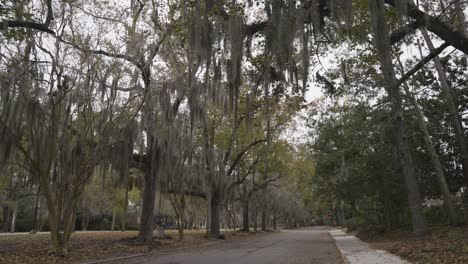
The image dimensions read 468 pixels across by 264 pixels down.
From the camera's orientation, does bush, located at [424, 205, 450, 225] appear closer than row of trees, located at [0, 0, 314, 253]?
No

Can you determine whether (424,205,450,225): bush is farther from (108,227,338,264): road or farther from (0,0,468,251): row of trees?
(108,227,338,264): road

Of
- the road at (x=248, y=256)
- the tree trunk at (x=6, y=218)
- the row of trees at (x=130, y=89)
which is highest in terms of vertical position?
the row of trees at (x=130, y=89)

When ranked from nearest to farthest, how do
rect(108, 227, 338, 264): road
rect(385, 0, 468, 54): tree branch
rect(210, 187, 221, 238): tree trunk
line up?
1. rect(385, 0, 468, 54): tree branch
2. rect(108, 227, 338, 264): road
3. rect(210, 187, 221, 238): tree trunk

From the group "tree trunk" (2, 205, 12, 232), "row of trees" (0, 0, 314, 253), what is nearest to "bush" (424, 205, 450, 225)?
"row of trees" (0, 0, 314, 253)

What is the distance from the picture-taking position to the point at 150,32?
1309 cm

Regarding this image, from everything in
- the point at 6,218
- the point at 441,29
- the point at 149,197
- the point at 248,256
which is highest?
the point at 441,29

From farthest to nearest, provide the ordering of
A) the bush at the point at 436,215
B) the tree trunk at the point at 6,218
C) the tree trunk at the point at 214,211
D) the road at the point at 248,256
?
the tree trunk at the point at 6,218, the tree trunk at the point at 214,211, the bush at the point at 436,215, the road at the point at 248,256

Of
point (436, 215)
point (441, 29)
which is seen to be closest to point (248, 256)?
point (441, 29)

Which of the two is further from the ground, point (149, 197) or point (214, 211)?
point (149, 197)

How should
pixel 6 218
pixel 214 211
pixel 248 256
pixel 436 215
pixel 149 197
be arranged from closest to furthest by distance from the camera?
pixel 248 256 → pixel 149 197 → pixel 436 215 → pixel 214 211 → pixel 6 218

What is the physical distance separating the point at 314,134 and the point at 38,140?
516 inches

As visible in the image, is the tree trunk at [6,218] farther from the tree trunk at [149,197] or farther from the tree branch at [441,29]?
the tree branch at [441,29]

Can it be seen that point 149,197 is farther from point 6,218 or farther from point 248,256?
point 6,218

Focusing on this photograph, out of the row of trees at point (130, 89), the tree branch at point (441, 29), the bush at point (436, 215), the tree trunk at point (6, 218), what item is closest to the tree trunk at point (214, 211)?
the row of trees at point (130, 89)
